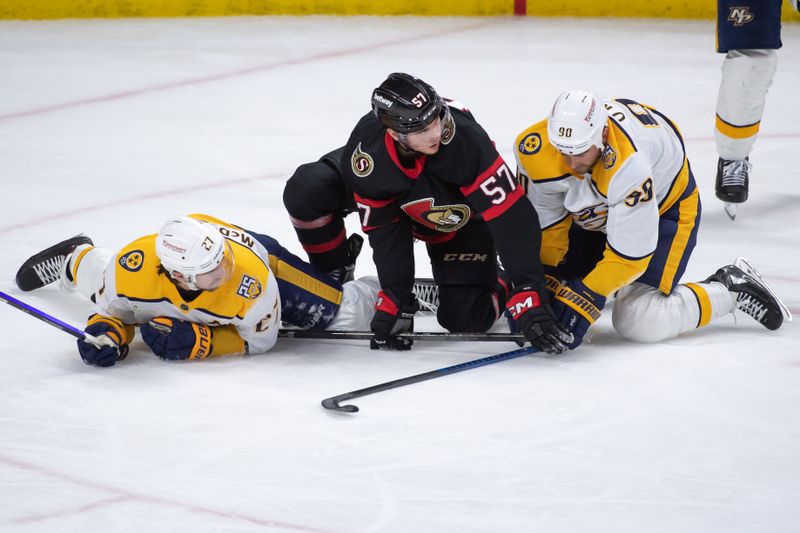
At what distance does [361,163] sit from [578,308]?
0.78 meters

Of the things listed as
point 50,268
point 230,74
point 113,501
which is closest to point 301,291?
point 50,268

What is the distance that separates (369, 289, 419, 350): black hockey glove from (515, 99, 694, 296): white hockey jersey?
0.53 m

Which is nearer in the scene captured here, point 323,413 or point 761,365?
point 323,413

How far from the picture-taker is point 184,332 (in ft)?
10.7

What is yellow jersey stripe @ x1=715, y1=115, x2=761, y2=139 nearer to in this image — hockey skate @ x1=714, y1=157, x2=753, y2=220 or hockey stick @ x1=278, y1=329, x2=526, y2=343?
hockey skate @ x1=714, y1=157, x2=753, y2=220

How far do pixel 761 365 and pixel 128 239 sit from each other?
2478mm

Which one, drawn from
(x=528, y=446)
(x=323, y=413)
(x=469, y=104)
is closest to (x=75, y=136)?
(x=469, y=104)

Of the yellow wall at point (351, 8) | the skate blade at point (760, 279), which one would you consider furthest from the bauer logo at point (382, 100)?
the yellow wall at point (351, 8)

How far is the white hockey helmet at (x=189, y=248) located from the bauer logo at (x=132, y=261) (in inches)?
6.2

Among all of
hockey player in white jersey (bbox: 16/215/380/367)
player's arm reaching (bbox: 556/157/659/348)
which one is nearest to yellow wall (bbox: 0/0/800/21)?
hockey player in white jersey (bbox: 16/215/380/367)

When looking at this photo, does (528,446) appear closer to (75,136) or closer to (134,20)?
(75,136)

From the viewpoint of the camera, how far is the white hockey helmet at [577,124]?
10.3 ft

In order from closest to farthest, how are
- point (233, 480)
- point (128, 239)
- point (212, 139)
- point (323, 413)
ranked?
1. point (233, 480)
2. point (323, 413)
3. point (128, 239)
4. point (212, 139)

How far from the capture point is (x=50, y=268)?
3895 millimetres
